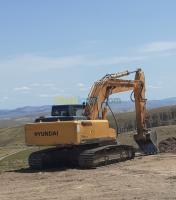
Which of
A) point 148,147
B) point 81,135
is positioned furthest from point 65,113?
point 148,147

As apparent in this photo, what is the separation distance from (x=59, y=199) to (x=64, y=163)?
964 centimetres

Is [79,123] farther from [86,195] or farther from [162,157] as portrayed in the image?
[86,195]

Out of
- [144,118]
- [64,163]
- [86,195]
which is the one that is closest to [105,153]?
[64,163]

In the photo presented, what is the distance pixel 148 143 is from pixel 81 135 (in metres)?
6.74

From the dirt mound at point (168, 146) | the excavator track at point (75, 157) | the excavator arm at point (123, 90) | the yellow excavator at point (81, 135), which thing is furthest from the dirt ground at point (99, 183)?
the dirt mound at point (168, 146)

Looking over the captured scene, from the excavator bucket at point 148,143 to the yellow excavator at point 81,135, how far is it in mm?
1957

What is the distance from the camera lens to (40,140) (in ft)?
75.3

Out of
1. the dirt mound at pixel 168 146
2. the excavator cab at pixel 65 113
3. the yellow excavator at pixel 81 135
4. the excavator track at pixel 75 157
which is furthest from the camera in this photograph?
the dirt mound at pixel 168 146

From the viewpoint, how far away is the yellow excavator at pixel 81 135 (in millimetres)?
22578

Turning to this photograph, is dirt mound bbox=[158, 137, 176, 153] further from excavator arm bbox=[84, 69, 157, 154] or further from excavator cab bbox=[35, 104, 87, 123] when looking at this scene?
excavator cab bbox=[35, 104, 87, 123]

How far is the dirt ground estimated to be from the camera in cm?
1539

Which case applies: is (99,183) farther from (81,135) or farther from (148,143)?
(148,143)

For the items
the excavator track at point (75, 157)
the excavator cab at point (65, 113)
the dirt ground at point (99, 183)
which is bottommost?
the dirt ground at point (99, 183)

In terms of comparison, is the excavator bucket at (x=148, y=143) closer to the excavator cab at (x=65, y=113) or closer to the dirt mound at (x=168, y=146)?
the dirt mound at (x=168, y=146)
